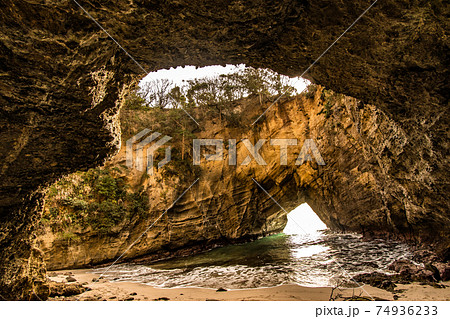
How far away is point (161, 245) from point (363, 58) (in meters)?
11.3

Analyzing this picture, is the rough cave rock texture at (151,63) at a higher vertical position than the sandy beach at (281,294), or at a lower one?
higher

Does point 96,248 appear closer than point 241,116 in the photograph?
Yes

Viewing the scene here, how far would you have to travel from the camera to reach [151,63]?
3260mm

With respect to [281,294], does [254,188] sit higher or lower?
higher

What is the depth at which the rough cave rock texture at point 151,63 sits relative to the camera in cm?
228

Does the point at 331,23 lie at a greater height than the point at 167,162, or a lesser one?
greater

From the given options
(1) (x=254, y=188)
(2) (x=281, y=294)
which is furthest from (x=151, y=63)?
(1) (x=254, y=188)

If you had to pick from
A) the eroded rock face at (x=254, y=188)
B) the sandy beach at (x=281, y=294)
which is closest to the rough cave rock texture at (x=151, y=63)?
the sandy beach at (x=281, y=294)

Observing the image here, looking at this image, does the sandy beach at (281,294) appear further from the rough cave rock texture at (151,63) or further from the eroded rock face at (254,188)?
the eroded rock face at (254,188)

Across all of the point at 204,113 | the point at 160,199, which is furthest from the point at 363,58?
the point at 204,113

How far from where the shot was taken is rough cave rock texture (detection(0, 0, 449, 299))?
2.28 m

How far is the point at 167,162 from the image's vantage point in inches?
519

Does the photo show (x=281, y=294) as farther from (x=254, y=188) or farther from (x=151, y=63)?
(x=254, y=188)
